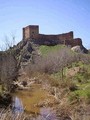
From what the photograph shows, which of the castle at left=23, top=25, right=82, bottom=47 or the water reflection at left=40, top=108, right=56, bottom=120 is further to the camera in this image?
the castle at left=23, top=25, right=82, bottom=47

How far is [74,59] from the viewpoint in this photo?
193ft

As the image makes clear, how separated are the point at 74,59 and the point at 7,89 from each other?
111ft

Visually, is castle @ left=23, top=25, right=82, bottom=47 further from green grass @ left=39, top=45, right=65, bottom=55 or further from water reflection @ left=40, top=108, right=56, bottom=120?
water reflection @ left=40, top=108, right=56, bottom=120

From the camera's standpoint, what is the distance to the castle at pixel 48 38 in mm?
81625

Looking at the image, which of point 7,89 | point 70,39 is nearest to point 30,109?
point 7,89

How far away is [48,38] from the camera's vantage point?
8356cm

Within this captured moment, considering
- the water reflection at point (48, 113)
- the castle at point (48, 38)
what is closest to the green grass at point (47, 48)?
the castle at point (48, 38)

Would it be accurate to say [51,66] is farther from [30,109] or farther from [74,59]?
[30,109]

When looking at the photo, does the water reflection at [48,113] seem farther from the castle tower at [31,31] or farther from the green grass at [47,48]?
the castle tower at [31,31]

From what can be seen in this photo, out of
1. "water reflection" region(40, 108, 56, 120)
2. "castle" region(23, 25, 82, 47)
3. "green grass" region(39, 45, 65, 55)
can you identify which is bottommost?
"water reflection" region(40, 108, 56, 120)

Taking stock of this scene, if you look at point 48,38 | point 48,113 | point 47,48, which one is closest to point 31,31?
point 48,38

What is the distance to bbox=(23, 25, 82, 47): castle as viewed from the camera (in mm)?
81625

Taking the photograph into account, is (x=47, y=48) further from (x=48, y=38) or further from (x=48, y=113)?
(x=48, y=113)

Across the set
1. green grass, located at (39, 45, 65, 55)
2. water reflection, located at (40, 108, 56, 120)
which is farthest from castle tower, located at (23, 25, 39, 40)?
water reflection, located at (40, 108, 56, 120)
